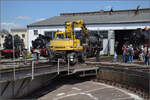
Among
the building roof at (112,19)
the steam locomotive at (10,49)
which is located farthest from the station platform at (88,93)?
the building roof at (112,19)

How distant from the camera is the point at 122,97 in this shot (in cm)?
1250

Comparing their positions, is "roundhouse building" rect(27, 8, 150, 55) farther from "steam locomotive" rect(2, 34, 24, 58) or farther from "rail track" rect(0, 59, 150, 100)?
"rail track" rect(0, 59, 150, 100)

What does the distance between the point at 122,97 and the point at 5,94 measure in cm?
650

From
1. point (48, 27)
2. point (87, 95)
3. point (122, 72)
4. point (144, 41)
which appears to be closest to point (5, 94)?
point (87, 95)

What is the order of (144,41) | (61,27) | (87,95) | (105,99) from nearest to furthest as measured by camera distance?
(105,99), (87,95), (144,41), (61,27)

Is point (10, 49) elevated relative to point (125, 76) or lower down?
elevated

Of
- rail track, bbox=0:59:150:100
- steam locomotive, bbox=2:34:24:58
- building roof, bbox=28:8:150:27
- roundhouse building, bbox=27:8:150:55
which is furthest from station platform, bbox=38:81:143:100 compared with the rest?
building roof, bbox=28:8:150:27

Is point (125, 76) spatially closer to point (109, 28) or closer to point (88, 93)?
point (88, 93)

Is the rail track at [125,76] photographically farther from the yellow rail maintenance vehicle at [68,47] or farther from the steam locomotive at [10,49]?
the steam locomotive at [10,49]

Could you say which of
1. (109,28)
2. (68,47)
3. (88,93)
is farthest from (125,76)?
(109,28)

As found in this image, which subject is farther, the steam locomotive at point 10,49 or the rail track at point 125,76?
the steam locomotive at point 10,49

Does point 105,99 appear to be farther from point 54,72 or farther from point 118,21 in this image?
point 118,21

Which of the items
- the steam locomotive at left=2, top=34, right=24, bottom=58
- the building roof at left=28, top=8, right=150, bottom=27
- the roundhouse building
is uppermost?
the building roof at left=28, top=8, right=150, bottom=27

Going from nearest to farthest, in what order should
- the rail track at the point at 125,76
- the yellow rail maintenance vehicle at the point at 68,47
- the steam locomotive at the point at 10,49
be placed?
the rail track at the point at 125,76
the yellow rail maintenance vehicle at the point at 68,47
the steam locomotive at the point at 10,49
